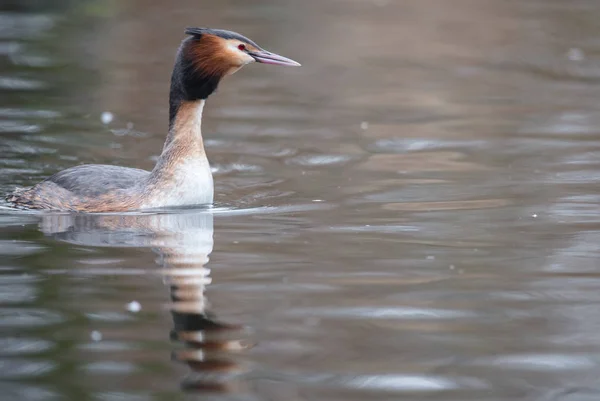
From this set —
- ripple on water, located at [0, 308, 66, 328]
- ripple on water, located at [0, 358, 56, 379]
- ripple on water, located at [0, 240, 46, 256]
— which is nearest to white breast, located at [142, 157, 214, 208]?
ripple on water, located at [0, 240, 46, 256]

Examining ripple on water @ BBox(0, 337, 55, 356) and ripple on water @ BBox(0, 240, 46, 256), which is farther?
ripple on water @ BBox(0, 240, 46, 256)

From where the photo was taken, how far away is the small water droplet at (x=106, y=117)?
13130 millimetres

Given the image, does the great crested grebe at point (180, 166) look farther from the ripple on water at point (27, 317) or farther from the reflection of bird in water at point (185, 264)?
the ripple on water at point (27, 317)

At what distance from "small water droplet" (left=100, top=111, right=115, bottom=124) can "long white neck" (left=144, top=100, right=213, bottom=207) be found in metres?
3.77

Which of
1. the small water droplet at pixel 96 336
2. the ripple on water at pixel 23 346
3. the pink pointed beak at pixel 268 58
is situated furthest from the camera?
the pink pointed beak at pixel 268 58

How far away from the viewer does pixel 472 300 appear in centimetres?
684

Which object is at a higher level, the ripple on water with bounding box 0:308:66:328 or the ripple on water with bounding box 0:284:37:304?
the ripple on water with bounding box 0:308:66:328

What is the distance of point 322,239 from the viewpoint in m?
8.28

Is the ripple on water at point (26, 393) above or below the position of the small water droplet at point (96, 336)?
above

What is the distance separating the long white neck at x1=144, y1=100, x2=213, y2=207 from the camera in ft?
30.4

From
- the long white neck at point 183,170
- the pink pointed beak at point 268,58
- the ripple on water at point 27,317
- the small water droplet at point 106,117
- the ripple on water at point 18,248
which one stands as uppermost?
the pink pointed beak at point 268,58

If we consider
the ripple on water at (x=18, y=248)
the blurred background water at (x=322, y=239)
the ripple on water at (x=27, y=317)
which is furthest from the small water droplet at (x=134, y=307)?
the ripple on water at (x=18, y=248)

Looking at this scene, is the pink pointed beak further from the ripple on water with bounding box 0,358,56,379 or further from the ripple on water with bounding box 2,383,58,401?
the ripple on water with bounding box 2,383,58,401

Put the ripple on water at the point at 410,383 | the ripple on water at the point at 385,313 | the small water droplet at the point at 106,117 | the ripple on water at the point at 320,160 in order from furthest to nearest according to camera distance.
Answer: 1. the small water droplet at the point at 106,117
2. the ripple on water at the point at 320,160
3. the ripple on water at the point at 385,313
4. the ripple on water at the point at 410,383
